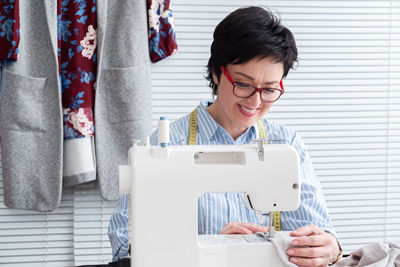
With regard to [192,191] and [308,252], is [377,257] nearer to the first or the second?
[308,252]

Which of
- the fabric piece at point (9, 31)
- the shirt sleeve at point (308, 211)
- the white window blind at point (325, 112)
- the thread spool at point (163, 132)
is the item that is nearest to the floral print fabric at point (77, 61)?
the fabric piece at point (9, 31)

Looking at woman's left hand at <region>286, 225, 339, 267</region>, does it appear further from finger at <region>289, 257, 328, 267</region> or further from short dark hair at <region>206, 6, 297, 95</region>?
short dark hair at <region>206, 6, 297, 95</region>

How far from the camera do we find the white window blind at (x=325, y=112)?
2.45 m

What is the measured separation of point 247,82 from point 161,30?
1.11 meters

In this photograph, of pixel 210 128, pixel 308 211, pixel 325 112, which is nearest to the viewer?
pixel 308 211

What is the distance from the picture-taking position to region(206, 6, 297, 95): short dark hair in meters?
1.36

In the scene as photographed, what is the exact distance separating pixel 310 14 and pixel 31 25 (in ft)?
4.57

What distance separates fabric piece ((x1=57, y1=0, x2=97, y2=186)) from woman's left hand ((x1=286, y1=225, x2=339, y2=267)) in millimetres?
1393

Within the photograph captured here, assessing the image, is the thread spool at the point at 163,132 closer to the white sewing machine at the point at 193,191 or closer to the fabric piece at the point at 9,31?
the white sewing machine at the point at 193,191

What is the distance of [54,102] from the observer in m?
2.24

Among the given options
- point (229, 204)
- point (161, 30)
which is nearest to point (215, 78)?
point (229, 204)

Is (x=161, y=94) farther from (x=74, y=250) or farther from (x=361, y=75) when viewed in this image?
(x=361, y=75)

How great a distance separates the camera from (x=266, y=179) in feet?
3.48

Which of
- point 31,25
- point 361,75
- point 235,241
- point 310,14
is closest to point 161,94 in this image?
point 31,25
